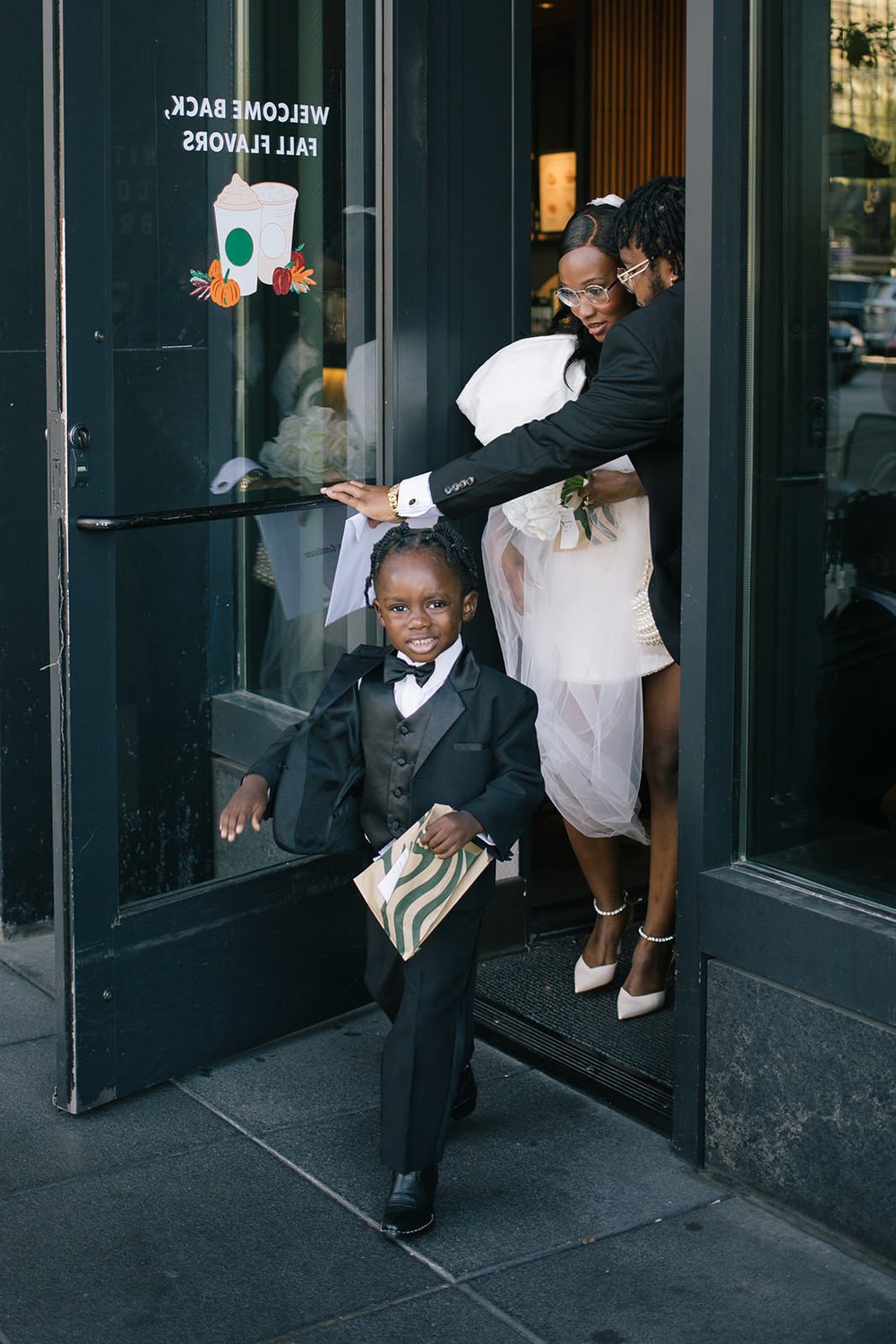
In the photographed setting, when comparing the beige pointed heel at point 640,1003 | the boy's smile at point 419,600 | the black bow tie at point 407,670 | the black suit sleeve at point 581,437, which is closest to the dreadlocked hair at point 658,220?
the black suit sleeve at point 581,437

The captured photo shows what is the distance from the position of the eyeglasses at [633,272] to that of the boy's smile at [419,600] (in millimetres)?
968

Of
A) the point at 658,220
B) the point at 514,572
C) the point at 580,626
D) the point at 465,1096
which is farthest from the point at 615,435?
the point at 465,1096

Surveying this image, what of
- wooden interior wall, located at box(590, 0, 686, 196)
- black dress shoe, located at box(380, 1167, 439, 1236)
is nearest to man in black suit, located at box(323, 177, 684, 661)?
black dress shoe, located at box(380, 1167, 439, 1236)

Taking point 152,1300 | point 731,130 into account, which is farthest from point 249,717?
point 731,130

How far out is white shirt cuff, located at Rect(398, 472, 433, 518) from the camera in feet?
12.0

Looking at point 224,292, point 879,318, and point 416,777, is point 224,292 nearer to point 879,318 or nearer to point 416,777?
point 416,777

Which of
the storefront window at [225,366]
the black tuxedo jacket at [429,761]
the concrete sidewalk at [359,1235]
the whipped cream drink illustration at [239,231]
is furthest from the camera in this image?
the whipped cream drink illustration at [239,231]

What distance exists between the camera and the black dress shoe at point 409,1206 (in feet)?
10.4

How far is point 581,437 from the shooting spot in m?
3.51

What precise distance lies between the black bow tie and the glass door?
721 mm

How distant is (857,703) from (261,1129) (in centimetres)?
158

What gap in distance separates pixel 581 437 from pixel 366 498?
0.53 meters

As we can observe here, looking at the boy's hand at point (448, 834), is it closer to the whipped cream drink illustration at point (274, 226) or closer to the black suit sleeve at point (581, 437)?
the black suit sleeve at point (581, 437)

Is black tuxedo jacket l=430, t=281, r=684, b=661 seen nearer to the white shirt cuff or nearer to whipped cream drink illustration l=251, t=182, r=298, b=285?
the white shirt cuff
